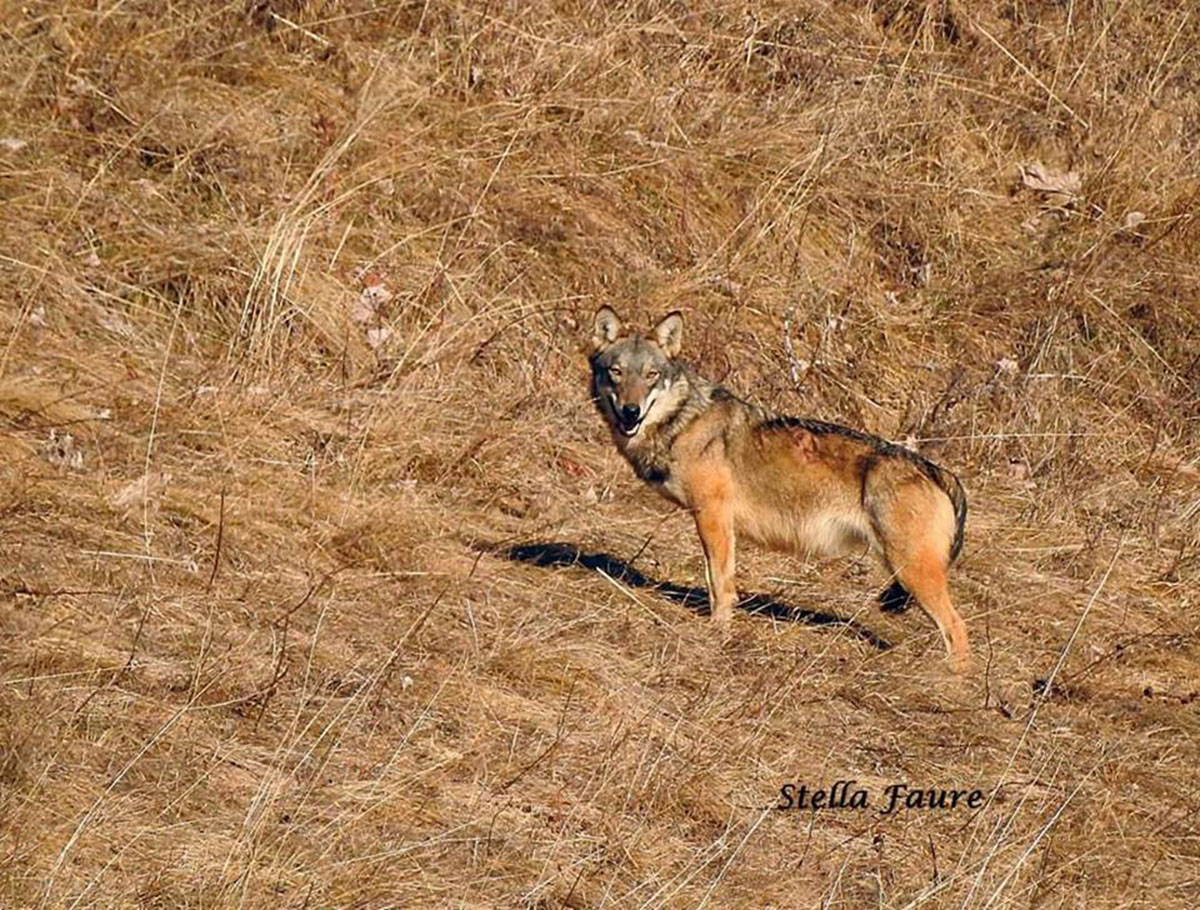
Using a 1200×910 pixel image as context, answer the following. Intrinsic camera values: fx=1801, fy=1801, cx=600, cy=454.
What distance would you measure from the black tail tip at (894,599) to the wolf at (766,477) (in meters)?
0.02

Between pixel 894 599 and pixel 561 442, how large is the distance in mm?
2379

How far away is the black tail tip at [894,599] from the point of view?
8.27 metres

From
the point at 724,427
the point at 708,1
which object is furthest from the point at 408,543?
the point at 708,1

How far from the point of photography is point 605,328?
8.92 metres

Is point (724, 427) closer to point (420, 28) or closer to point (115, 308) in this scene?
point (115, 308)

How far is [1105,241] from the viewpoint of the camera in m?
11.9

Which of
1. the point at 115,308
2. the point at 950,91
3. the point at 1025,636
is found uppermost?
the point at 950,91

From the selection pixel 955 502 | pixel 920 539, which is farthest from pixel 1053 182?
pixel 920 539

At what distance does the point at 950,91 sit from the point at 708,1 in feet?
6.23

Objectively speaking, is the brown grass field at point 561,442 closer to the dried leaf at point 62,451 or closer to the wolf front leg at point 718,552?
the dried leaf at point 62,451

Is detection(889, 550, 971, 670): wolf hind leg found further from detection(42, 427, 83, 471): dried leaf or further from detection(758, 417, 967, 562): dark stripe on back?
detection(42, 427, 83, 471): dried leaf

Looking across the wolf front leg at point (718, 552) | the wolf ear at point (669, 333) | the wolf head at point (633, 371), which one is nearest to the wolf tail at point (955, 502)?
the wolf front leg at point (718, 552)

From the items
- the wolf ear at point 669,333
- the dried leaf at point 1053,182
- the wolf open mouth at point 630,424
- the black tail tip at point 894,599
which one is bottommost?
the black tail tip at point 894,599

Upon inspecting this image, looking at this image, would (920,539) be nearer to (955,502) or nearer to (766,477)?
(955,502)
